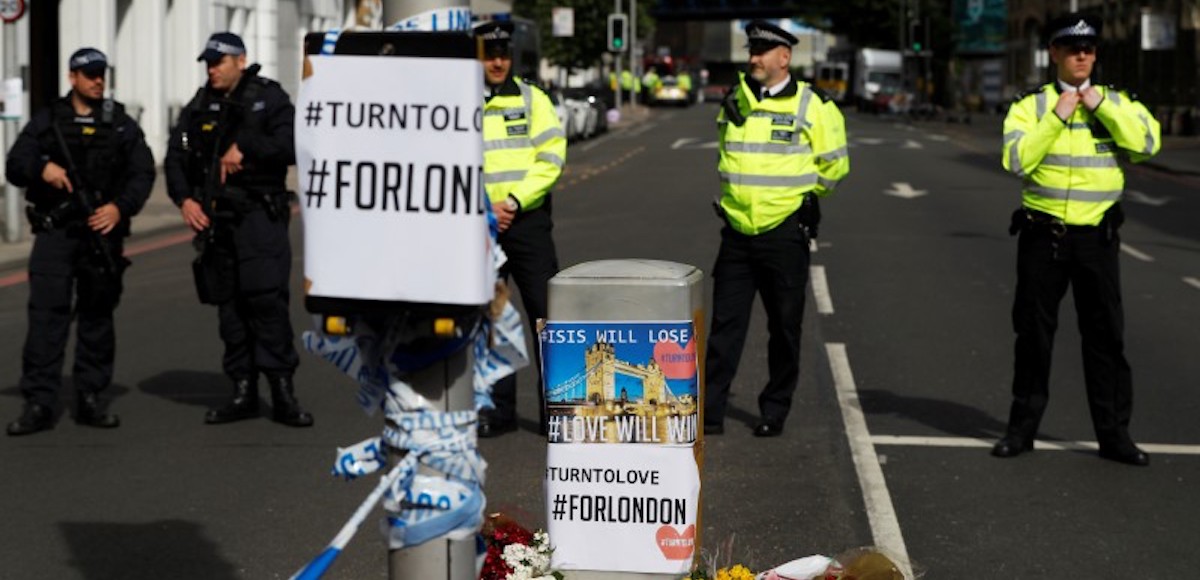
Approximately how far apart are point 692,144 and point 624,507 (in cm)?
4215

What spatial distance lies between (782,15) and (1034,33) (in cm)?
3060

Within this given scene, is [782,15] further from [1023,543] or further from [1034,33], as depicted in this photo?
[1023,543]

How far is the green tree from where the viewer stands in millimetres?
74000

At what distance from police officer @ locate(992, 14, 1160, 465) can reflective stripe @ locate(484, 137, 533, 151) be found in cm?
210

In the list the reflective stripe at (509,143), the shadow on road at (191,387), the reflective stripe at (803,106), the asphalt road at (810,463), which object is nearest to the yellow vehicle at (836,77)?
the asphalt road at (810,463)

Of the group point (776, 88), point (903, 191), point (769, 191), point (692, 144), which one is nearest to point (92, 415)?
point (769, 191)

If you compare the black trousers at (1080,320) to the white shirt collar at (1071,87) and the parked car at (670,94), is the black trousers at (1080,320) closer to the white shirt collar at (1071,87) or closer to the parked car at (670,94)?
the white shirt collar at (1071,87)

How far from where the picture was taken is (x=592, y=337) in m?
5.85

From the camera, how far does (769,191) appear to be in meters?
8.86

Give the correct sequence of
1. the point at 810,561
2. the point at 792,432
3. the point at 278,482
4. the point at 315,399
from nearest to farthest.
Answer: the point at 810,561 < the point at 278,482 < the point at 792,432 < the point at 315,399

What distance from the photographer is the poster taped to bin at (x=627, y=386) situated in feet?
18.9

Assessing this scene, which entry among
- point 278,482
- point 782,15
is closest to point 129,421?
point 278,482

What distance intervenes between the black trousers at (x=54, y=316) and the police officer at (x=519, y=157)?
78.0 inches

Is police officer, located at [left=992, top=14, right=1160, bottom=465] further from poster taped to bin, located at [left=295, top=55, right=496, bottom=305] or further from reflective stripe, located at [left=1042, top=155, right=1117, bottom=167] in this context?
poster taped to bin, located at [left=295, top=55, right=496, bottom=305]
